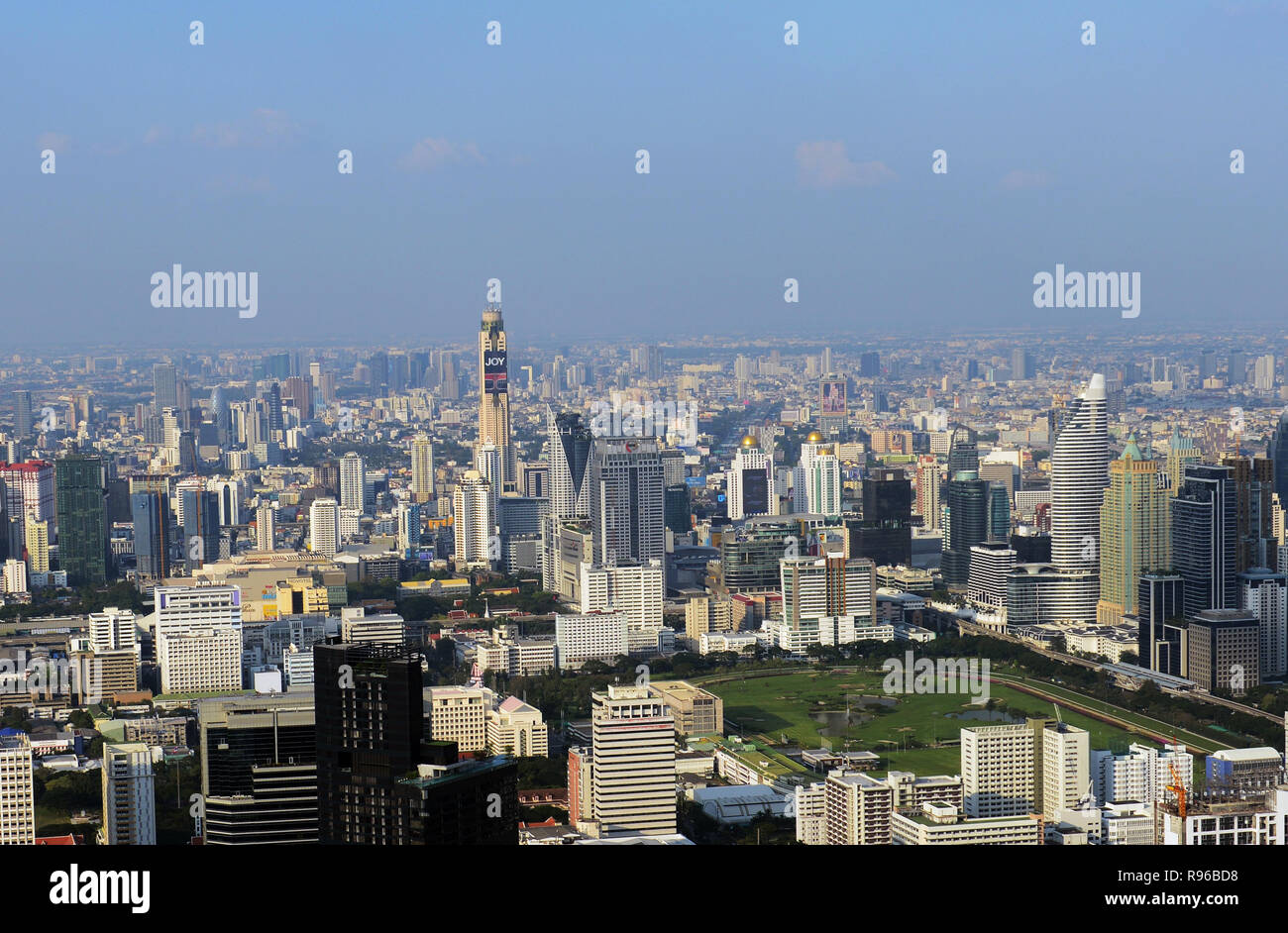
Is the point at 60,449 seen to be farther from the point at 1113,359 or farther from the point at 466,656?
the point at 1113,359

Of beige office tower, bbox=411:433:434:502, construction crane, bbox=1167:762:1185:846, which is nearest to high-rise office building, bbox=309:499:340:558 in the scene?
beige office tower, bbox=411:433:434:502

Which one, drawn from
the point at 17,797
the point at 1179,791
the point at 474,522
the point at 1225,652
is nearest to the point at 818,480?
the point at 474,522

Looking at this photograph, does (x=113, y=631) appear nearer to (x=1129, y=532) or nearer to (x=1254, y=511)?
(x=1129, y=532)

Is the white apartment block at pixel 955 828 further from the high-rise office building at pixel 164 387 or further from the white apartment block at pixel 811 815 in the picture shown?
the high-rise office building at pixel 164 387

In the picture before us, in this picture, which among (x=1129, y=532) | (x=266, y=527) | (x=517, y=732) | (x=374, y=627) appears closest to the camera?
(x=517, y=732)

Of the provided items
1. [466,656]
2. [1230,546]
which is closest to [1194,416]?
[1230,546]
